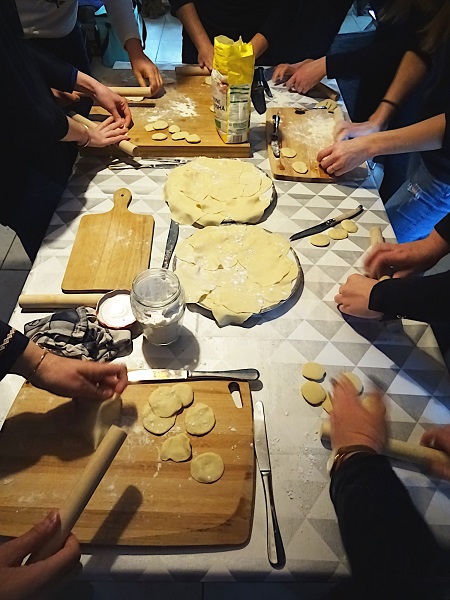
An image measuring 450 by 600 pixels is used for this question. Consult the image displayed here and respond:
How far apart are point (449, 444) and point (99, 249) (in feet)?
2.69

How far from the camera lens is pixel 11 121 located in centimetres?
103

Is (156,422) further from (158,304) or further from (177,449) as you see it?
(158,304)

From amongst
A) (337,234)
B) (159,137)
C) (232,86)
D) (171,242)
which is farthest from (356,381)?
(159,137)

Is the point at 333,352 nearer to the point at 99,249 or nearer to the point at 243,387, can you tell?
the point at 243,387

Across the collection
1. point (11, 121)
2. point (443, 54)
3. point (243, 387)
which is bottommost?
point (243, 387)

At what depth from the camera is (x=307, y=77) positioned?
155cm

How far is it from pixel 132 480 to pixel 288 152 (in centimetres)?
101

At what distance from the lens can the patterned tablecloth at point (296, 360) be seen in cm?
62

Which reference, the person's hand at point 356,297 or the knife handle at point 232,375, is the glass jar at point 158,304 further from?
the person's hand at point 356,297

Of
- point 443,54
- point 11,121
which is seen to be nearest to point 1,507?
point 11,121

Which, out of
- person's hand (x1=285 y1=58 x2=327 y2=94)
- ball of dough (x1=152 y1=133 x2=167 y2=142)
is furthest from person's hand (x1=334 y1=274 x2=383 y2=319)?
person's hand (x1=285 y1=58 x2=327 y2=94)

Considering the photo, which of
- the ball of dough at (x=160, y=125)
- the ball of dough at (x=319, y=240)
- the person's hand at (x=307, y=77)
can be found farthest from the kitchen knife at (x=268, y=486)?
the person's hand at (x=307, y=77)

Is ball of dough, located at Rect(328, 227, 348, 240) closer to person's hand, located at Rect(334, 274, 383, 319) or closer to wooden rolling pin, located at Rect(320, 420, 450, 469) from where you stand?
person's hand, located at Rect(334, 274, 383, 319)

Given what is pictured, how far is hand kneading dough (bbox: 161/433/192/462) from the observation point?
2.29 ft
